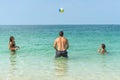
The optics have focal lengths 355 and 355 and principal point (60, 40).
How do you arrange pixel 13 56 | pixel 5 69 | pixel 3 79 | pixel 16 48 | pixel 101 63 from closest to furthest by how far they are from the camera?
1. pixel 3 79
2. pixel 5 69
3. pixel 101 63
4. pixel 13 56
5. pixel 16 48

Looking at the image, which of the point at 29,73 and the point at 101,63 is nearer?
the point at 29,73

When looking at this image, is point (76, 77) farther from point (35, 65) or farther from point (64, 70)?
point (35, 65)

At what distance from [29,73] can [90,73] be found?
2014 mm

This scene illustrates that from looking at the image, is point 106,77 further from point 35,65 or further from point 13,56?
point 13,56

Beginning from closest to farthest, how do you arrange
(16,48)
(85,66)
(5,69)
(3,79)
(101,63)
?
(3,79) → (5,69) → (85,66) → (101,63) → (16,48)

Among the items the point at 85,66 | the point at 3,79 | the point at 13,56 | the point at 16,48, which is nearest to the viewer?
the point at 3,79

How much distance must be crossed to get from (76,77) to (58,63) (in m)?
3.23

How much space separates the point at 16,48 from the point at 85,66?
5932mm

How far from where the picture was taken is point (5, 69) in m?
12.6

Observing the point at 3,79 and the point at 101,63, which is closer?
the point at 3,79

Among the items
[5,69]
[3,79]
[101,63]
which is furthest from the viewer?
[101,63]

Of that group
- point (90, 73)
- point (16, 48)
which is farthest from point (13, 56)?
point (90, 73)

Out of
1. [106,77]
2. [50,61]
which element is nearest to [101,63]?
[50,61]

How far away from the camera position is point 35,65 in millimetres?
13750
